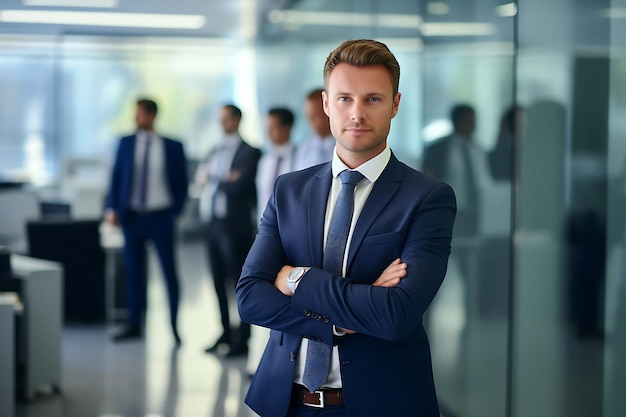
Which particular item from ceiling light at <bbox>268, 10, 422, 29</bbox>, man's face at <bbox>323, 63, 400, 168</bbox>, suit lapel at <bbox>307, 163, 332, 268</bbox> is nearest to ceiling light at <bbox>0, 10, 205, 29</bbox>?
ceiling light at <bbox>268, 10, 422, 29</bbox>

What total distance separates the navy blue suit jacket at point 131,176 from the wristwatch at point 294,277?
201 inches

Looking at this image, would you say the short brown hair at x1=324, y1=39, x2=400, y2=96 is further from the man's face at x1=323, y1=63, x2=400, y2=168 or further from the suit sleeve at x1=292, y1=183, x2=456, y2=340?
the suit sleeve at x1=292, y1=183, x2=456, y2=340

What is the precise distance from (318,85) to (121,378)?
3.39m

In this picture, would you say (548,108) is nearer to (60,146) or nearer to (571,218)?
(571,218)

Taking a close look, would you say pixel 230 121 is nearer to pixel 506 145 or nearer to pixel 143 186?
pixel 143 186

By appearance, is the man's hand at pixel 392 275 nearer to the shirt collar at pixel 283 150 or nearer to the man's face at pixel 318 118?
the man's face at pixel 318 118

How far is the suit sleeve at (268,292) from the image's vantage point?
2077 mm

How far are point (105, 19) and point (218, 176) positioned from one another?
8.48 meters

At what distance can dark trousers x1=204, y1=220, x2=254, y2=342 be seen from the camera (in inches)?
265

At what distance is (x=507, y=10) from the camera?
407 cm

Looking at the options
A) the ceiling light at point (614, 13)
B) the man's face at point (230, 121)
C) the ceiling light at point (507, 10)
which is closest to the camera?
the ceiling light at point (614, 13)

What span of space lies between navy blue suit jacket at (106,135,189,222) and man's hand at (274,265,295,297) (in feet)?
16.5

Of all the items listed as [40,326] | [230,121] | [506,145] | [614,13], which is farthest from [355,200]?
[230,121]

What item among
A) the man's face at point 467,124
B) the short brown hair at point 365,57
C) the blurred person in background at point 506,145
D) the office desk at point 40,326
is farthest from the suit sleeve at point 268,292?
the office desk at point 40,326
